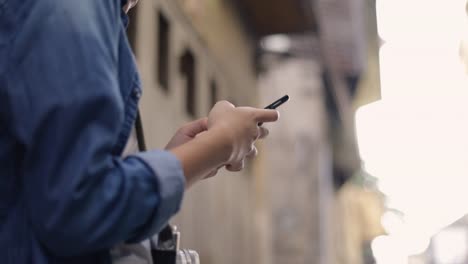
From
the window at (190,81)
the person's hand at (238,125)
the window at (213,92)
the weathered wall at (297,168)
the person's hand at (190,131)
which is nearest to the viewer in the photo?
the person's hand at (238,125)

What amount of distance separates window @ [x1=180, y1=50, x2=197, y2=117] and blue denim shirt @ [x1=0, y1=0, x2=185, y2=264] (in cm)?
398

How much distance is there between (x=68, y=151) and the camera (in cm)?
98

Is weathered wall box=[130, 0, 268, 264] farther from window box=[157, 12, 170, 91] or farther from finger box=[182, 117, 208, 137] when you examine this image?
finger box=[182, 117, 208, 137]

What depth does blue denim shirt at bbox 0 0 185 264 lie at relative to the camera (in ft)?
3.21

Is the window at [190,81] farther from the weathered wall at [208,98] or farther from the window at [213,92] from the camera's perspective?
the window at [213,92]

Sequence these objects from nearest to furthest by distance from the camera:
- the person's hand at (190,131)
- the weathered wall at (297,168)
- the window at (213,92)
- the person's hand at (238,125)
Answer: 1. the person's hand at (238,125)
2. the person's hand at (190,131)
3. the window at (213,92)
4. the weathered wall at (297,168)

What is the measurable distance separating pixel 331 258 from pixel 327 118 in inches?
75.7

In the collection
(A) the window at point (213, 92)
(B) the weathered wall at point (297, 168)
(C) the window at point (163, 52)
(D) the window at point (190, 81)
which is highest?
(C) the window at point (163, 52)

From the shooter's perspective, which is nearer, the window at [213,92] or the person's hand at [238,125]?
the person's hand at [238,125]

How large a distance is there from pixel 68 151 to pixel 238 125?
0.29 meters

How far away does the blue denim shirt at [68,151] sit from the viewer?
98 cm

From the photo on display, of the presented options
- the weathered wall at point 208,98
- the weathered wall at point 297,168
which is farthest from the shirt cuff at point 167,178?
the weathered wall at point 297,168

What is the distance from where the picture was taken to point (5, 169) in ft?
3.43

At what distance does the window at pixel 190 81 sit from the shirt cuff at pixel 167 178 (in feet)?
13.0
